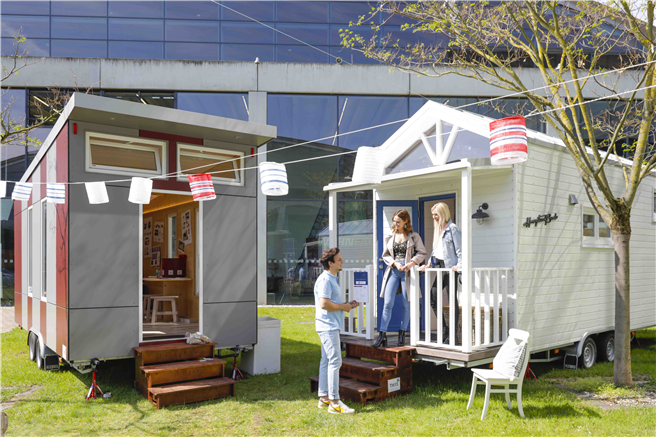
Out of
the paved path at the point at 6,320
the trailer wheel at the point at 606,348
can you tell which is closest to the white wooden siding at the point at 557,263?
the trailer wheel at the point at 606,348

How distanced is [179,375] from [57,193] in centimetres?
251

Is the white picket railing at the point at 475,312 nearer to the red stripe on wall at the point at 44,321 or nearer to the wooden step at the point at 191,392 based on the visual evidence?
the wooden step at the point at 191,392

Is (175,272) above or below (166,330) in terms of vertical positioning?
above

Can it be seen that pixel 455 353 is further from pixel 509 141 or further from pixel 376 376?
pixel 509 141

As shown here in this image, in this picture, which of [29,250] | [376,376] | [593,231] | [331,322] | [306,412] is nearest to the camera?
[331,322]

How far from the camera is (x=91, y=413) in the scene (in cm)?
561

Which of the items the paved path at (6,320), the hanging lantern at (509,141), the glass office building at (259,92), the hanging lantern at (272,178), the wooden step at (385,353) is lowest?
the paved path at (6,320)

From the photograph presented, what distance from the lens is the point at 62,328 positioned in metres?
6.23

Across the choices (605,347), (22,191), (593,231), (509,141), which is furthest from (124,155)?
(605,347)

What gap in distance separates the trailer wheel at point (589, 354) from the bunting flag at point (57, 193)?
7.07m

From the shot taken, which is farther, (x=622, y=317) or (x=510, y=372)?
(x=622, y=317)

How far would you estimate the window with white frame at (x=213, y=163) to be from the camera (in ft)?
22.6

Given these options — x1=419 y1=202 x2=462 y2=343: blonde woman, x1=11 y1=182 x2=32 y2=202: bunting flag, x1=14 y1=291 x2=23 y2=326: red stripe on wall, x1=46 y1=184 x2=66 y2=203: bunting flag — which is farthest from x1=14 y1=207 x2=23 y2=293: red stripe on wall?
x1=419 y1=202 x2=462 y2=343: blonde woman

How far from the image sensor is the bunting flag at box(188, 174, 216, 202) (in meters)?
6.50
